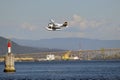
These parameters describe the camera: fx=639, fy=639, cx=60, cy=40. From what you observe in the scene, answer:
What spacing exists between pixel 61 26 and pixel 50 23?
6.29ft

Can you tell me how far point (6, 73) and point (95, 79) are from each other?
31544 millimetres

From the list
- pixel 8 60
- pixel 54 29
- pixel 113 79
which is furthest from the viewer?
pixel 8 60

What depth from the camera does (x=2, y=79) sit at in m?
114

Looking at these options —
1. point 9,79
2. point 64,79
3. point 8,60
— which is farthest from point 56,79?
point 8,60

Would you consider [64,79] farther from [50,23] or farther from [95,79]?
[50,23]

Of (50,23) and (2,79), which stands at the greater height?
(50,23)

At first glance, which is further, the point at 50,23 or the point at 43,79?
the point at 43,79

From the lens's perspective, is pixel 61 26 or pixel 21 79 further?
pixel 21 79

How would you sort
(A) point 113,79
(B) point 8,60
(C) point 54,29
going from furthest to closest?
(B) point 8,60, (A) point 113,79, (C) point 54,29

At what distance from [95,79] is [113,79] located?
3.34m

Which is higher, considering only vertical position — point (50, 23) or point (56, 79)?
point (50, 23)

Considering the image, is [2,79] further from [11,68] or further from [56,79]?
[11,68]

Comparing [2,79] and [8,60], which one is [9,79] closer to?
[2,79]

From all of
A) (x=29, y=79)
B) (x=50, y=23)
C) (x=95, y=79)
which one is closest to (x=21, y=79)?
(x=29, y=79)
